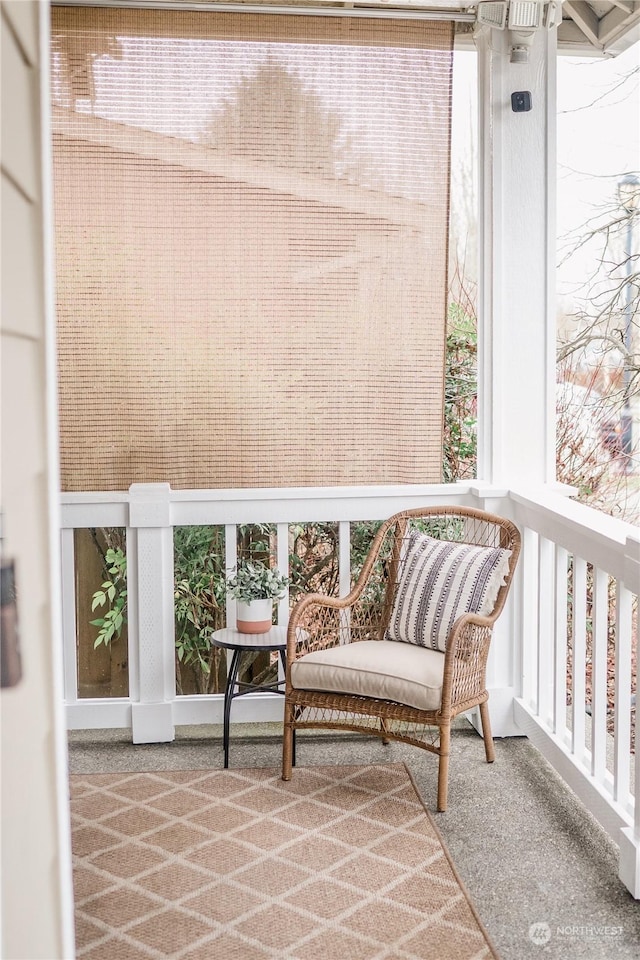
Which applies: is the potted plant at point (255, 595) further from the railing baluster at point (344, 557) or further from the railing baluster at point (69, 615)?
the railing baluster at point (69, 615)

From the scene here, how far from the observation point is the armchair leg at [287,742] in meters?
3.04

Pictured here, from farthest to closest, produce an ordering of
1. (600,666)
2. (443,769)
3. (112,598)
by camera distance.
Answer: (112,598), (443,769), (600,666)

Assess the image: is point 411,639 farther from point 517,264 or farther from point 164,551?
point 517,264

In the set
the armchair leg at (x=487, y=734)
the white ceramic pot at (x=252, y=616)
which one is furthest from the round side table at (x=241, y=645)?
the armchair leg at (x=487, y=734)

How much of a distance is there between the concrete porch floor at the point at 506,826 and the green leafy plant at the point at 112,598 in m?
0.39

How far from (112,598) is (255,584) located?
2.35 feet

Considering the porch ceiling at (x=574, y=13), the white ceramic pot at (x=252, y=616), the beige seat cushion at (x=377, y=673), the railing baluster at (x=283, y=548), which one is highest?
the porch ceiling at (x=574, y=13)

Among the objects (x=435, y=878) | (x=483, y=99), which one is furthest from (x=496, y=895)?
(x=483, y=99)

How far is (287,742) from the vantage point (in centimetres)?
306

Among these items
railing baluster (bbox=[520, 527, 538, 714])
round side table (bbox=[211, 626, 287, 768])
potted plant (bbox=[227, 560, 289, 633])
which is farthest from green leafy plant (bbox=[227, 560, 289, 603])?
railing baluster (bbox=[520, 527, 538, 714])

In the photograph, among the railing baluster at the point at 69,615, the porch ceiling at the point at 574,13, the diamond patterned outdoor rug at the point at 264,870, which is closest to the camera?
the diamond patterned outdoor rug at the point at 264,870

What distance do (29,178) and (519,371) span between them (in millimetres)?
2587

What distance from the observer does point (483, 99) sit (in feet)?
11.5

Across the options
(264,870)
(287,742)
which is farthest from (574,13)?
(264,870)
